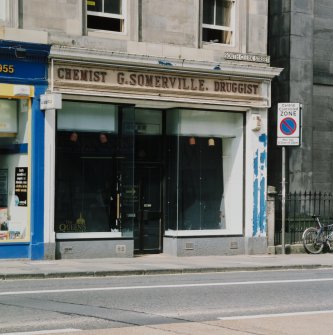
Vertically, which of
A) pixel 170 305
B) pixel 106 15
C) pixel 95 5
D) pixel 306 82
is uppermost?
pixel 95 5

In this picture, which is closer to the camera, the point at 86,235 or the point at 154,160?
the point at 86,235

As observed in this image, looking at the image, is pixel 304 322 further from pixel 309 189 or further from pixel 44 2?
pixel 309 189

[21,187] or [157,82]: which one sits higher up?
[157,82]

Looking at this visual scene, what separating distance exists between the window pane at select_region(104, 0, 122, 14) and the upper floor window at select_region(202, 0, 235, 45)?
100 inches

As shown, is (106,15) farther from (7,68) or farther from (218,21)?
(218,21)

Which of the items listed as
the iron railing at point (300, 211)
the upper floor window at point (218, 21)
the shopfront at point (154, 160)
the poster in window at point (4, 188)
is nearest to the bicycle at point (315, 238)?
the iron railing at point (300, 211)

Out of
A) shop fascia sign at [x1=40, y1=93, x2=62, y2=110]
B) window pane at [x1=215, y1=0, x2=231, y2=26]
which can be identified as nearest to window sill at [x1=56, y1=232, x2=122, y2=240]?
shop fascia sign at [x1=40, y1=93, x2=62, y2=110]

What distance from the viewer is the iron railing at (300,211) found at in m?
23.7

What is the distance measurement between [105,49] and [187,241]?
17.3 feet

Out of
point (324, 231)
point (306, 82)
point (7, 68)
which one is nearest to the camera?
point (7, 68)

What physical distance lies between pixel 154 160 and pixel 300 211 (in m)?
4.79

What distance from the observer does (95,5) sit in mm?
20406

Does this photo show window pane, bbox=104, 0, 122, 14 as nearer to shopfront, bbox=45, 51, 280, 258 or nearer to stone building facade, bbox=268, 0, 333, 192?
shopfront, bbox=45, 51, 280, 258

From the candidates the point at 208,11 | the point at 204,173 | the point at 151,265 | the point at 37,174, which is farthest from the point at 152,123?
the point at 151,265
